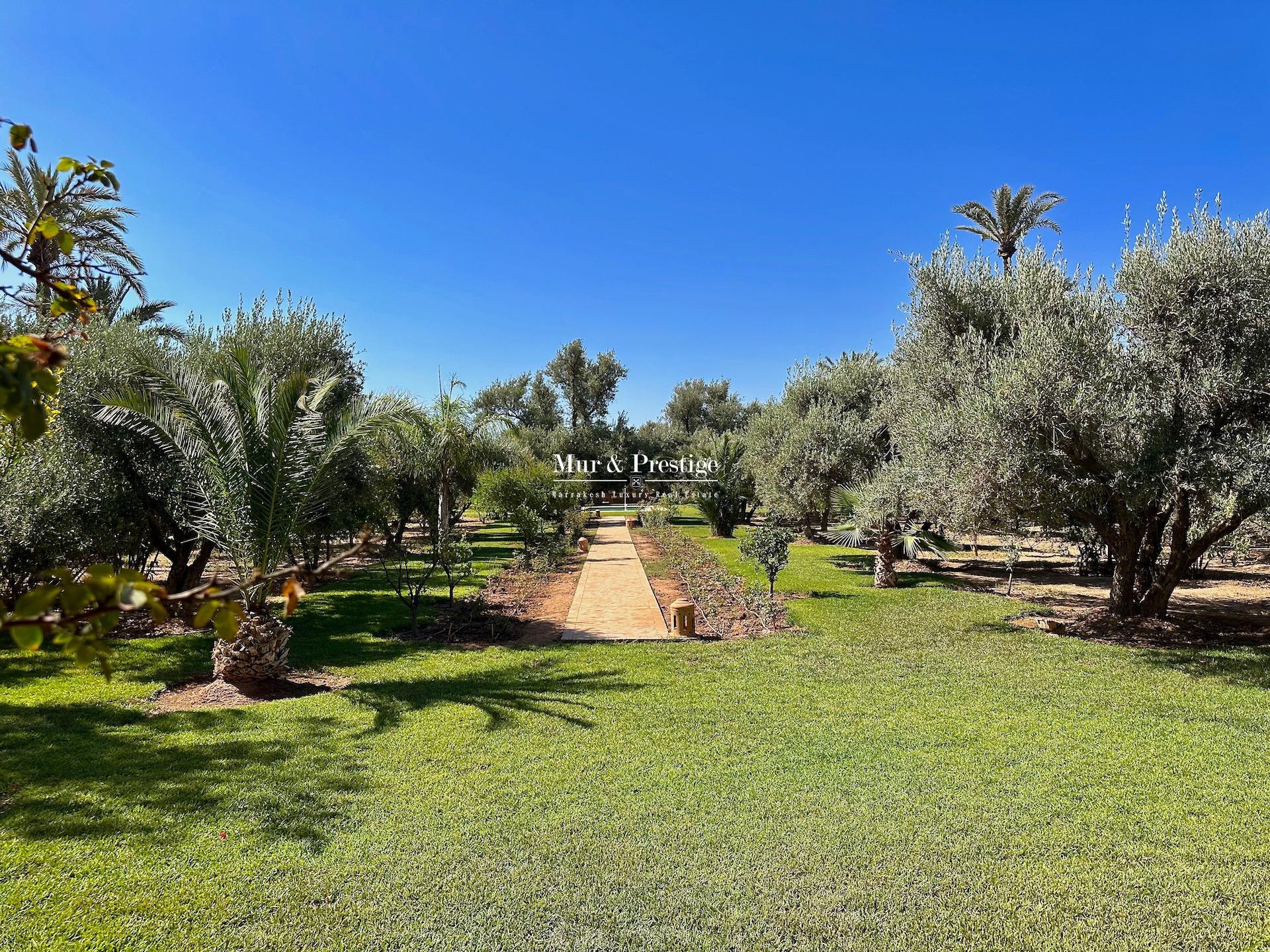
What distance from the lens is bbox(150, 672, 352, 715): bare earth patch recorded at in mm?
6684

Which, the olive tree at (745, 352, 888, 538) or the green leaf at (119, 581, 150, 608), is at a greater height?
the olive tree at (745, 352, 888, 538)

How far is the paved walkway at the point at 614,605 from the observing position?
397 inches

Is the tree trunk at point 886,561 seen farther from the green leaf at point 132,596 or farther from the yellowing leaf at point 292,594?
the green leaf at point 132,596

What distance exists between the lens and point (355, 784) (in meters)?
4.85

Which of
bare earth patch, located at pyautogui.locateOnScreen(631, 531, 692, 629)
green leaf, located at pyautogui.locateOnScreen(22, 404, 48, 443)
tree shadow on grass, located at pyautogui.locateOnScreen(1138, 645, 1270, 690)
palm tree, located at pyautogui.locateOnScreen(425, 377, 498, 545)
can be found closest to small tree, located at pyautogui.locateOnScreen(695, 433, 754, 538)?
bare earth patch, located at pyautogui.locateOnScreen(631, 531, 692, 629)

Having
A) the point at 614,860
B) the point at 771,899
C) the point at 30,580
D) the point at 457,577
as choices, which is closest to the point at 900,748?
the point at 771,899

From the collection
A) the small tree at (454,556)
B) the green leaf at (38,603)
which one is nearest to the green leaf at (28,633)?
the green leaf at (38,603)

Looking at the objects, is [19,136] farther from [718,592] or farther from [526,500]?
[526,500]

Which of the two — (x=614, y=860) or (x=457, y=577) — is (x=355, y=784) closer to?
(x=614, y=860)

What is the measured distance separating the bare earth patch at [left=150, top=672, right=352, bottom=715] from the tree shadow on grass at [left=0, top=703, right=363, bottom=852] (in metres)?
0.30

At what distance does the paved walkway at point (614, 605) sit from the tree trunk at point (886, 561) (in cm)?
532

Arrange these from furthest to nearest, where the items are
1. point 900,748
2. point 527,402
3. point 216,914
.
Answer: point 527,402 < point 900,748 < point 216,914

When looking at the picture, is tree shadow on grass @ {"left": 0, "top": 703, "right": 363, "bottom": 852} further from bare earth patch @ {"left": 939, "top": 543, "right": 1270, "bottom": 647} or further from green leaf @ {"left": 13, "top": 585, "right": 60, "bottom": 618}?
bare earth patch @ {"left": 939, "top": 543, "right": 1270, "bottom": 647}

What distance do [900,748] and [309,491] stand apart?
6715mm
